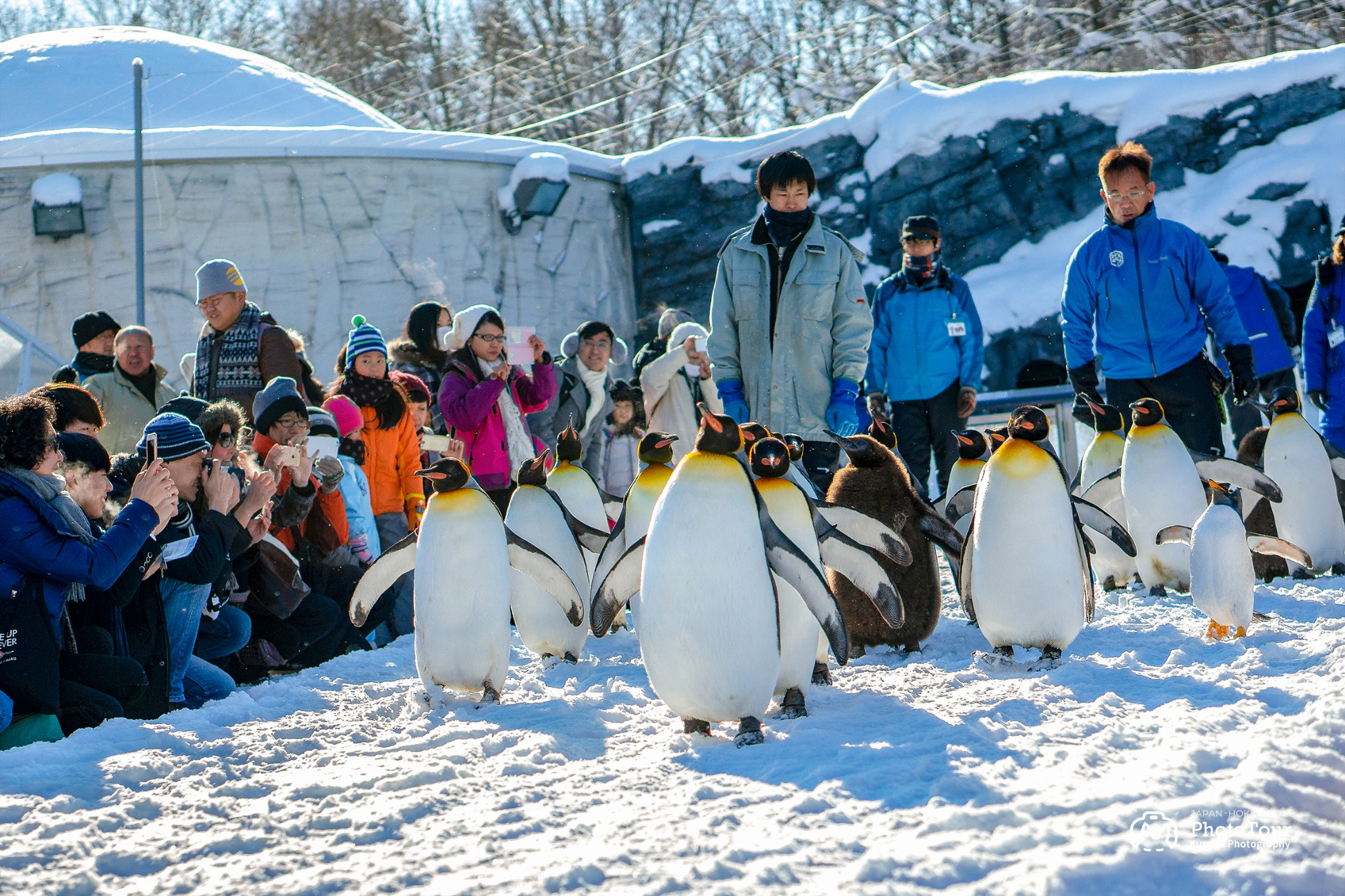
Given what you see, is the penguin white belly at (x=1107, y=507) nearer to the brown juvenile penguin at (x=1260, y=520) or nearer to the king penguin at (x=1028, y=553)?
the brown juvenile penguin at (x=1260, y=520)

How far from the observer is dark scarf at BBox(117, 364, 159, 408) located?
15.2 ft

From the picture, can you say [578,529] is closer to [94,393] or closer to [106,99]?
[94,393]

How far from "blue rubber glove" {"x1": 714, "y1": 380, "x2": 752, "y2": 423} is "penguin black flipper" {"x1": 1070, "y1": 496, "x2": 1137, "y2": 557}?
1.12 meters

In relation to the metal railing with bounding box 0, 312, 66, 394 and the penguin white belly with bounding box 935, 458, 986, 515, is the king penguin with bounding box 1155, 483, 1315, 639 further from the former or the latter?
the metal railing with bounding box 0, 312, 66, 394

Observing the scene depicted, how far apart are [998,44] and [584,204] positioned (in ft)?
31.0

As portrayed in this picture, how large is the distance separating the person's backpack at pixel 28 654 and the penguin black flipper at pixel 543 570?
1.09 m

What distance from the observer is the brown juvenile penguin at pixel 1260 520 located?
4379 millimetres

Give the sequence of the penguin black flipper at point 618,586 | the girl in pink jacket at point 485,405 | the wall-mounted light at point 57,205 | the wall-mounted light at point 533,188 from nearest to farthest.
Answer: the penguin black flipper at point 618,586 < the girl in pink jacket at point 485,405 < the wall-mounted light at point 57,205 < the wall-mounted light at point 533,188

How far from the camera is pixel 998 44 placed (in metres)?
19.0

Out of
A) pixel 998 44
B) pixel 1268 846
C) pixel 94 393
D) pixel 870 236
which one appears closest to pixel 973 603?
pixel 1268 846

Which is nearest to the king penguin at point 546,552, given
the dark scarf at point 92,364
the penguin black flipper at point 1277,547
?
the penguin black flipper at point 1277,547

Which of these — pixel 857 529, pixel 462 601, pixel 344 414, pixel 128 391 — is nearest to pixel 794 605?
pixel 857 529

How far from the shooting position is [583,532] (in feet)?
12.1

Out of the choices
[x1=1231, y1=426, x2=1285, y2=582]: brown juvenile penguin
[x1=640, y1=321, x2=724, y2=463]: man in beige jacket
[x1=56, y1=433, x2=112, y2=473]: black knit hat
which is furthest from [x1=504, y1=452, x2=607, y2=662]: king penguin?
[x1=1231, y1=426, x2=1285, y2=582]: brown juvenile penguin
